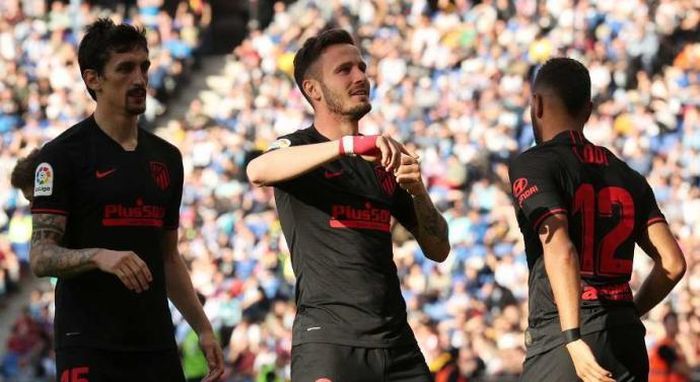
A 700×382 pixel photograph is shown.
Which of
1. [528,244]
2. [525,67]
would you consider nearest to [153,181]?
[528,244]

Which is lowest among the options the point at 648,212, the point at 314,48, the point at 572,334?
the point at 572,334

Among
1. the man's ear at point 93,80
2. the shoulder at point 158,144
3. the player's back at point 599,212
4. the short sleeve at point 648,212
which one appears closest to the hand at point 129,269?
the shoulder at point 158,144

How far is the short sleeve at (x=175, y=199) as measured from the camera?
7281mm

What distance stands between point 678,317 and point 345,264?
366 inches

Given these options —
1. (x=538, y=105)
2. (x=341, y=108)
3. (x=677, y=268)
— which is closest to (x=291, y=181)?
(x=341, y=108)

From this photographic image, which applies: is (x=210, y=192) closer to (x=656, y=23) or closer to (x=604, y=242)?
(x=656, y=23)

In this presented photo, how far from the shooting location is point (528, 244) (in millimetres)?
6852

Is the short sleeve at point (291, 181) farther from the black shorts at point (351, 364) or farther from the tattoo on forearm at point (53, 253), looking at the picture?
the tattoo on forearm at point (53, 253)

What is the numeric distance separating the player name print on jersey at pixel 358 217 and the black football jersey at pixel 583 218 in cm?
59

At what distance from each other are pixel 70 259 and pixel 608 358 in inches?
91.9

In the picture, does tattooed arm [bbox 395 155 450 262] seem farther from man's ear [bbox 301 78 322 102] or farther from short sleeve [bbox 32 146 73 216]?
short sleeve [bbox 32 146 73 216]

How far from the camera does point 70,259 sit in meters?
6.72

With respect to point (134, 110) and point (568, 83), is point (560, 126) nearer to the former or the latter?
point (568, 83)

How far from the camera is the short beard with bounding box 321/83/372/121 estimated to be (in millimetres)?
6824
